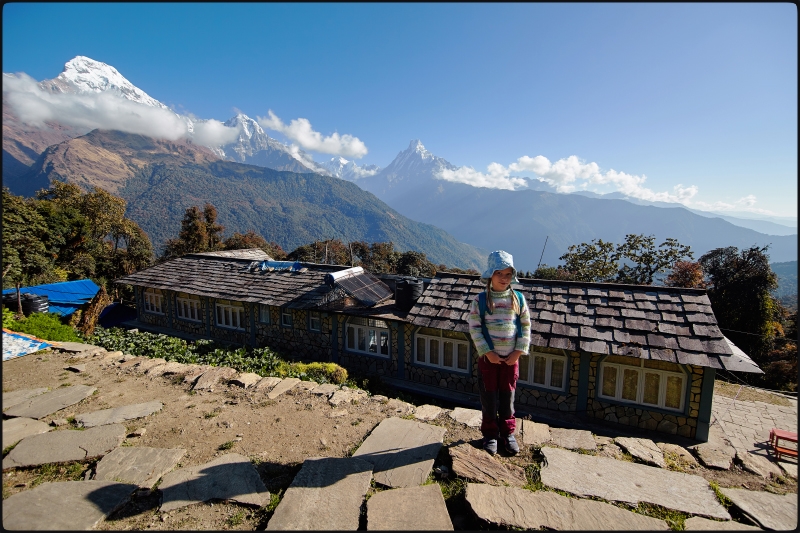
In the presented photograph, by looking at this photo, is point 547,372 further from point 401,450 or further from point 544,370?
point 401,450

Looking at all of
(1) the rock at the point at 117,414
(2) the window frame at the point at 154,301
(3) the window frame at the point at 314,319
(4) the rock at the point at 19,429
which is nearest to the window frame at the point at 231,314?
(3) the window frame at the point at 314,319

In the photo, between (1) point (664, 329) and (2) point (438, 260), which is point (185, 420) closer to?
(1) point (664, 329)

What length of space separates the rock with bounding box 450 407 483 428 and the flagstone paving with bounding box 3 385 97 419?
624 centimetres

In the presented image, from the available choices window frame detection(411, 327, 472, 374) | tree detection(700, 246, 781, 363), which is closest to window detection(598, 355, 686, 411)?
window frame detection(411, 327, 472, 374)

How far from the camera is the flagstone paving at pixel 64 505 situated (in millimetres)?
3148

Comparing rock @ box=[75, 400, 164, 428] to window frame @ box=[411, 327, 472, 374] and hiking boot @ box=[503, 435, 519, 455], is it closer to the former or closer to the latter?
hiking boot @ box=[503, 435, 519, 455]

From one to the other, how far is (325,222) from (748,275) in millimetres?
168360

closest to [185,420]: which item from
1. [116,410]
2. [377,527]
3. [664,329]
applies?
[116,410]

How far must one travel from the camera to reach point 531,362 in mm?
9703

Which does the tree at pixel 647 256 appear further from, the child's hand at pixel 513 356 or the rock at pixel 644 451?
the child's hand at pixel 513 356

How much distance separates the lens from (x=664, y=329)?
851cm

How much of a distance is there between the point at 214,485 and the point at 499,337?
3.42m

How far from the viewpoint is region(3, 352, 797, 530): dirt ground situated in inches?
135

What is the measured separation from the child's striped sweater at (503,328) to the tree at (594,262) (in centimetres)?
2825
